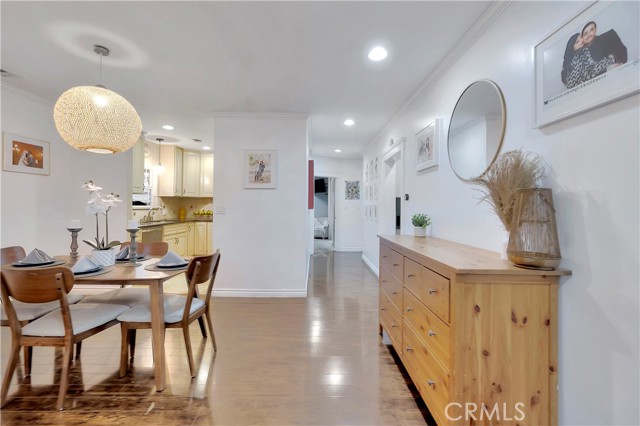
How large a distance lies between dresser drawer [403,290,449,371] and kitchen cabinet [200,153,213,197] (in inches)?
230

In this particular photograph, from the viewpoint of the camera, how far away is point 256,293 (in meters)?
3.68

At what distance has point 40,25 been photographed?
1.95m

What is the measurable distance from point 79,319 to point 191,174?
4992 mm

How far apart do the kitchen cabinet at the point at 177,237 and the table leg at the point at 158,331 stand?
3784mm

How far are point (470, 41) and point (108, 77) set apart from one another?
3420 millimetres

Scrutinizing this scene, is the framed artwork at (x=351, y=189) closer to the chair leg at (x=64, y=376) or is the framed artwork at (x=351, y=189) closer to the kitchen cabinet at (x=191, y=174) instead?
the kitchen cabinet at (x=191, y=174)

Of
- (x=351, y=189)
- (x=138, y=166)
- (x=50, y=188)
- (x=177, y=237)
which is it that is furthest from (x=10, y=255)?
(x=351, y=189)

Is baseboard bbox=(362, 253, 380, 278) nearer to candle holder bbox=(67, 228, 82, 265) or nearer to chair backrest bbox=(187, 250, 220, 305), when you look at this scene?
chair backrest bbox=(187, 250, 220, 305)

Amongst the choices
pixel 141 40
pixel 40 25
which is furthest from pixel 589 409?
pixel 40 25

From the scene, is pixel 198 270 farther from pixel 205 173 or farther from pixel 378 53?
pixel 205 173

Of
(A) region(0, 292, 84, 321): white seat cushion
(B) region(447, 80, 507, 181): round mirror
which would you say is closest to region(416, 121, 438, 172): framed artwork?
(B) region(447, 80, 507, 181): round mirror

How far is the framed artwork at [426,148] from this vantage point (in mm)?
2500

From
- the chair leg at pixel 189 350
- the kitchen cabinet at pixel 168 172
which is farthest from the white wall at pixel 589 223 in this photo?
the kitchen cabinet at pixel 168 172

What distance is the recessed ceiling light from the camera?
218 cm
